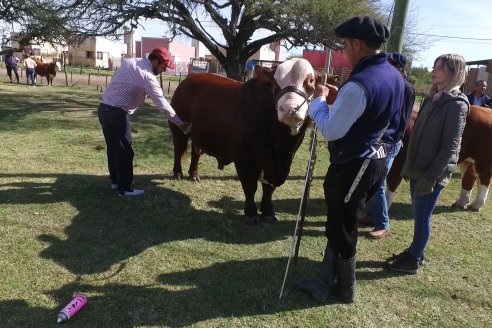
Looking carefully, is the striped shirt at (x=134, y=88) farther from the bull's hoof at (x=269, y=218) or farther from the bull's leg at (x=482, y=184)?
the bull's leg at (x=482, y=184)

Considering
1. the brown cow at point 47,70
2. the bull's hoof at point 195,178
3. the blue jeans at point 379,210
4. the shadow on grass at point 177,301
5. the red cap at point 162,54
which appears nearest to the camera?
the shadow on grass at point 177,301

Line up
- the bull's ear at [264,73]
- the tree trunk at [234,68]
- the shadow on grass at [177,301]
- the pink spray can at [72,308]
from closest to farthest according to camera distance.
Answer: the pink spray can at [72,308]
the shadow on grass at [177,301]
the bull's ear at [264,73]
the tree trunk at [234,68]

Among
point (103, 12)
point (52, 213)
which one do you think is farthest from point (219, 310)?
point (103, 12)

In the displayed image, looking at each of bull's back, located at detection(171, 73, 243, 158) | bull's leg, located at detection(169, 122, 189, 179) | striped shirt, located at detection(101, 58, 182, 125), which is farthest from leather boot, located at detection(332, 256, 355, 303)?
bull's leg, located at detection(169, 122, 189, 179)

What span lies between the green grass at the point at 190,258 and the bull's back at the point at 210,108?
81 cm

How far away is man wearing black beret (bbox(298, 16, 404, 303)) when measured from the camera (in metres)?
2.57

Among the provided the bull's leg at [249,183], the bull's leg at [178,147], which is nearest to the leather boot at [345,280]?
the bull's leg at [249,183]

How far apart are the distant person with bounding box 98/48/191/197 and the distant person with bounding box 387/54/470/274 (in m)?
2.75

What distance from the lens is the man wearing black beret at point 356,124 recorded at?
2566mm

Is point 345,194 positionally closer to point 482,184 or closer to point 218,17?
point 482,184

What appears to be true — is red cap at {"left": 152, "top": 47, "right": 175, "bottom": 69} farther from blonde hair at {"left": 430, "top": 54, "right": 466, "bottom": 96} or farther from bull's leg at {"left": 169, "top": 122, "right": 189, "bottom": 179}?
blonde hair at {"left": 430, "top": 54, "right": 466, "bottom": 96}

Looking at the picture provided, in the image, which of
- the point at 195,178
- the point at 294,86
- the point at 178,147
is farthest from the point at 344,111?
the point at 178,147

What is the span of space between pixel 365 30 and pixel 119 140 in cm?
352

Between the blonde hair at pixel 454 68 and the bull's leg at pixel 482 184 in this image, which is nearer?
the blonde hair at pixel 454 68
